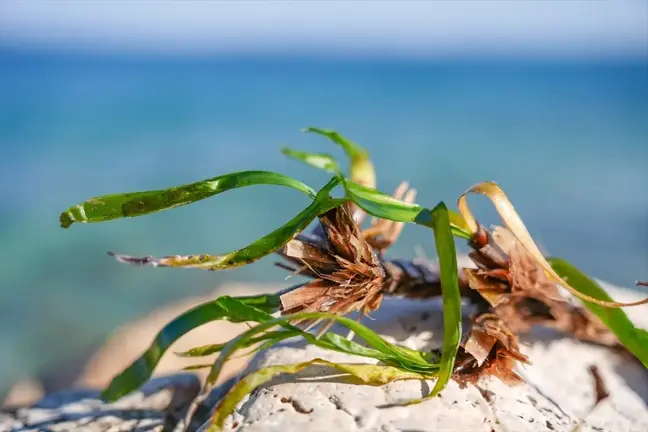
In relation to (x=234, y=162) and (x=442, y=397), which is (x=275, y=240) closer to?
(x=442, y=397)

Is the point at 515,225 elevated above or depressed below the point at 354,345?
above

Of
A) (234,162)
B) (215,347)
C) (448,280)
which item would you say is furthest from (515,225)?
(234,162)

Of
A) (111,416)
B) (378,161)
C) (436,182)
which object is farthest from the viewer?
(378,161)

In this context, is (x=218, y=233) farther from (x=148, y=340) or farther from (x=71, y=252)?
(x=148, y=340)

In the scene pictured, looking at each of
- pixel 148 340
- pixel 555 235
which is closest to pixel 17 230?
pixel 148 340

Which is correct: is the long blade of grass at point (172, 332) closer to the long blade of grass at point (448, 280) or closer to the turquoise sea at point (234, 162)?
the long blade of grass at point (448, 280)

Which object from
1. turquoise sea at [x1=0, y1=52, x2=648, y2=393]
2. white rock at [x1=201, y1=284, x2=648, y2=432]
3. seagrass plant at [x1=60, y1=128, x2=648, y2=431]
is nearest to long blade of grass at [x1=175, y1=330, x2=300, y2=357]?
seagrass plant at [x1=60, y1=128, x2=648, y2=431]
